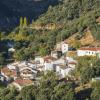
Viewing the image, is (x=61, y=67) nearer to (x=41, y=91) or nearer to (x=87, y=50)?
(x=87, y=50)

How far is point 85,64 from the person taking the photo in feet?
142

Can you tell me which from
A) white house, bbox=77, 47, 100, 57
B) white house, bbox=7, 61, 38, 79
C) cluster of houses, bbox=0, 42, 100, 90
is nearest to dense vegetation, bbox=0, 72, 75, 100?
cluster of houses, bbox=0, 42, 100, 90

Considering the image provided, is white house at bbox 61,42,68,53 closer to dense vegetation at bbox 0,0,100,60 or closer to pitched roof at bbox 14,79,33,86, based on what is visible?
dense vegetation at bbox 0,0,100,60

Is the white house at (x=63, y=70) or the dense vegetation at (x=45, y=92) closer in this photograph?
the dense vegetation at (x=45, y=92)

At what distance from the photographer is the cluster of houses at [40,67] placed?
44.5m

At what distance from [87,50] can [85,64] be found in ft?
19.7

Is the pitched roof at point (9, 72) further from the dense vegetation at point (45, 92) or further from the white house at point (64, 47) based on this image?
the white house at point (64, 47)

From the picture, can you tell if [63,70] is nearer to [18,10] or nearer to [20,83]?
[20,83]

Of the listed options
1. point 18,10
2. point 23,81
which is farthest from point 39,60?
point 18,10

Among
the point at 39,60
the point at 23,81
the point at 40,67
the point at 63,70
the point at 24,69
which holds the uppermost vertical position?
the point at 39,60

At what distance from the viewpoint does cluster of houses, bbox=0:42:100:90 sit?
44.5m

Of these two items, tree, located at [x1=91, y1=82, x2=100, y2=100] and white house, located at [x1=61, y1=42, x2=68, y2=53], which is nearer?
tree, located at [x1=91, y1=82, x2=100, y2=100]

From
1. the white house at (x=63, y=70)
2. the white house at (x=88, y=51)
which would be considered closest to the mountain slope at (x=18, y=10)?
the white house at (x=88, y=51)

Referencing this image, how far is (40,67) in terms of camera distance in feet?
161
